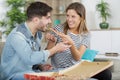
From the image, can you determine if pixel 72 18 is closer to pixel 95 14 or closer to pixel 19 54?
pixel 19 54

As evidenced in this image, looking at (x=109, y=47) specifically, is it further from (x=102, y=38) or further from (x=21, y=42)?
(x=21, y=42)

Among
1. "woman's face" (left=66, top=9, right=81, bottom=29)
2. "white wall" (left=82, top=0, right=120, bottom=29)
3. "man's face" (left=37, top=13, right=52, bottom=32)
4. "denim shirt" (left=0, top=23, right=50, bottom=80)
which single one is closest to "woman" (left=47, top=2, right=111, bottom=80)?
"woman's face" (left=66, top=9, right=81, bottom=29)

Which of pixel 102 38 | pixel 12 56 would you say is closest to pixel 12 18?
pixel 102 38

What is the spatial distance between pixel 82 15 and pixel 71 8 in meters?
0.12

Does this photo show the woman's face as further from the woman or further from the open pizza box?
the open pizza box

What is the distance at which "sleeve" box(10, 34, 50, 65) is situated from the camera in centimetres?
183

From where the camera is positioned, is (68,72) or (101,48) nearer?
(68,72)

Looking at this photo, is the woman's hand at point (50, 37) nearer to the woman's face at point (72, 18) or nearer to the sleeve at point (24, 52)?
the woman's face at point (72, 18)

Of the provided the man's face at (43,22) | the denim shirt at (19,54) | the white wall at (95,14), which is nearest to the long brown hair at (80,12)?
the man's face at (43,22)

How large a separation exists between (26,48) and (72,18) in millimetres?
742

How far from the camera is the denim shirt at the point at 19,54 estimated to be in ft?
6.04

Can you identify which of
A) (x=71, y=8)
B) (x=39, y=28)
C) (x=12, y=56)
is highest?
(x=71, y=8)

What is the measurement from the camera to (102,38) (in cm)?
615

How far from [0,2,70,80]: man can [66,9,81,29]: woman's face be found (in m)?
0.42
